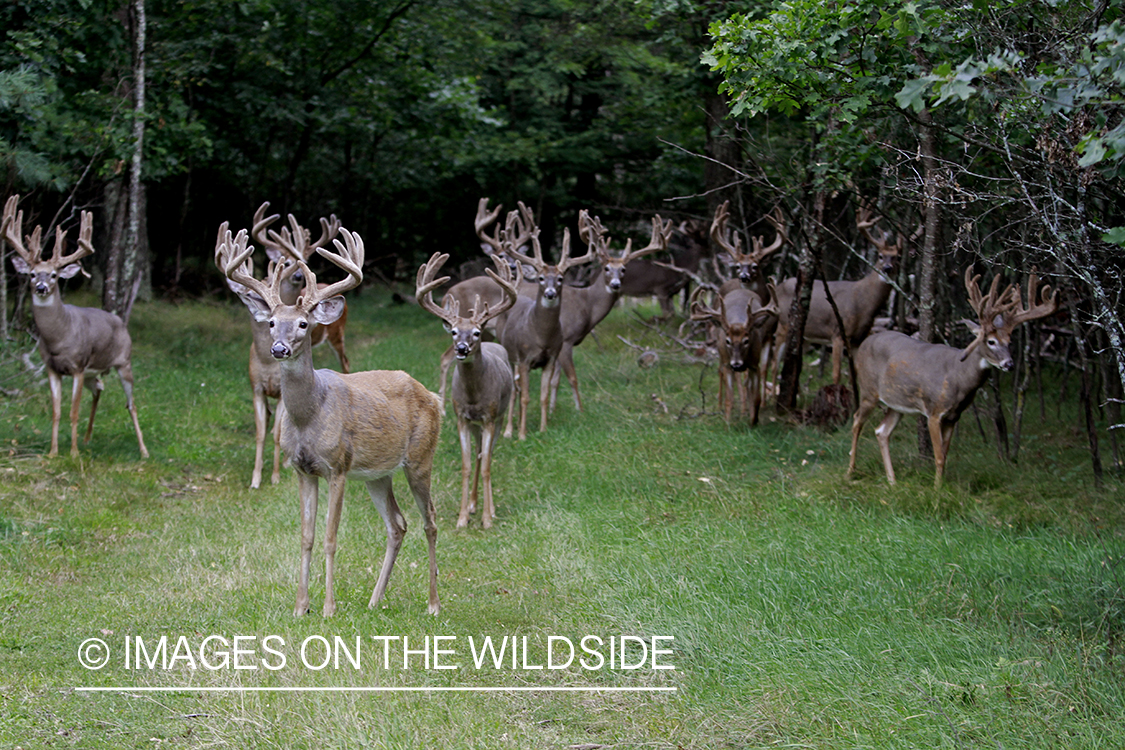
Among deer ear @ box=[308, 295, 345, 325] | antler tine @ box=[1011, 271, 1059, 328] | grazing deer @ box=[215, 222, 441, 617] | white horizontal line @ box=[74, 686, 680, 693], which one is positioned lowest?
white horizontal line @ box=[74, 686, 680, 693]

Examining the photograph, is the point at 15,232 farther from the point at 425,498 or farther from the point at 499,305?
the point at 425,498

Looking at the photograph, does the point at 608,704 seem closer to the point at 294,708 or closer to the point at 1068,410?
the point at 294,708

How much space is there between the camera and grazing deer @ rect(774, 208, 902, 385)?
1102 cm

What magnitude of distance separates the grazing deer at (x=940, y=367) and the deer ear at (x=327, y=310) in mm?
4463

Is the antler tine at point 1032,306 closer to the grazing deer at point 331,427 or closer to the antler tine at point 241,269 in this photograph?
the grazing deer at point 331,427

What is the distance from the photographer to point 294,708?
4465mm

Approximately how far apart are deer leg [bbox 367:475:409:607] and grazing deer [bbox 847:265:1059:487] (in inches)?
153

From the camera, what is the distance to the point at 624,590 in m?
6.00

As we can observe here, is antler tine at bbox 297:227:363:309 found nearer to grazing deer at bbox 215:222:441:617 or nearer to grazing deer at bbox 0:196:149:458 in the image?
grazing deer at bbox 215:222:441:617

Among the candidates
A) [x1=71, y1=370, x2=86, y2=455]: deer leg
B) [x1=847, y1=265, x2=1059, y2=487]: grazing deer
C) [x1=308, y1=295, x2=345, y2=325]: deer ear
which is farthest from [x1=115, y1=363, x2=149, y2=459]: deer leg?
[x1=847, y1=265, x2=1059, y2=487]: grazing deer

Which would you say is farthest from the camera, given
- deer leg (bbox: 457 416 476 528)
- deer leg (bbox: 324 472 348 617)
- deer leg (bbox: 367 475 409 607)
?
deer leg (bbox: 457 416 476 528)

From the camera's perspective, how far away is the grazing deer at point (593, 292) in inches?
493

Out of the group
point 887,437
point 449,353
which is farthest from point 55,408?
point 887,437

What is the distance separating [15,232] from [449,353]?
4.81 meters
